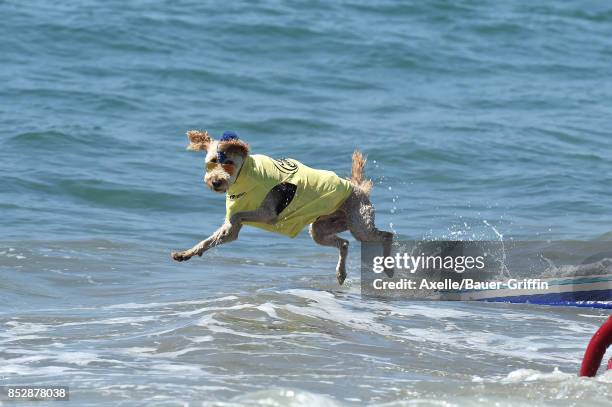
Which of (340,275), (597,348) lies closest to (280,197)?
(340,275)

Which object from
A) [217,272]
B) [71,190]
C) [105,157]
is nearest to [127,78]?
[105,157]

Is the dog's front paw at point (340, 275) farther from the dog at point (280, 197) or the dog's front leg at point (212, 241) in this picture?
the dog's front leg at point (212, 241)

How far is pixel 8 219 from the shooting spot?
1156 cm

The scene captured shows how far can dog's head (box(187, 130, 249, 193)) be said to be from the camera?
7.48 m

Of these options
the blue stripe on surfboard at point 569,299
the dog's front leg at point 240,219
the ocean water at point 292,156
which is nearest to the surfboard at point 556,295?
the blue stripe on surfboard at point 569,299

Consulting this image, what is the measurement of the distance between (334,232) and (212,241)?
1265mm

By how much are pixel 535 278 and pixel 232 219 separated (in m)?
2.81

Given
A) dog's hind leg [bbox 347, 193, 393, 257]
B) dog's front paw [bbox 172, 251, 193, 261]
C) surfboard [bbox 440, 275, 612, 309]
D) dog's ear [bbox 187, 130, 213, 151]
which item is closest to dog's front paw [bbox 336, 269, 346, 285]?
dog's hind leg [bbox 347, 193, 393, 257]

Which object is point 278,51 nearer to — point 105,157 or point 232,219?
point 105,157

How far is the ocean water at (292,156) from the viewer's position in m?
6.53

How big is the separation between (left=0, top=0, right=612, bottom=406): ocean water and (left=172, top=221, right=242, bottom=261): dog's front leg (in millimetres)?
417

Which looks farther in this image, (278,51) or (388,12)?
(388,12)

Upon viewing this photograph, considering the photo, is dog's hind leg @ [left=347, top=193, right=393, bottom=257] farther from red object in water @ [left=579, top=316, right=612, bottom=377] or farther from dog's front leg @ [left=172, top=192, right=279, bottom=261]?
red object in water @ [left=579, top=316, right=612, bottom=377]

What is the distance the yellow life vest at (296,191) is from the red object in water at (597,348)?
287 centimetres
